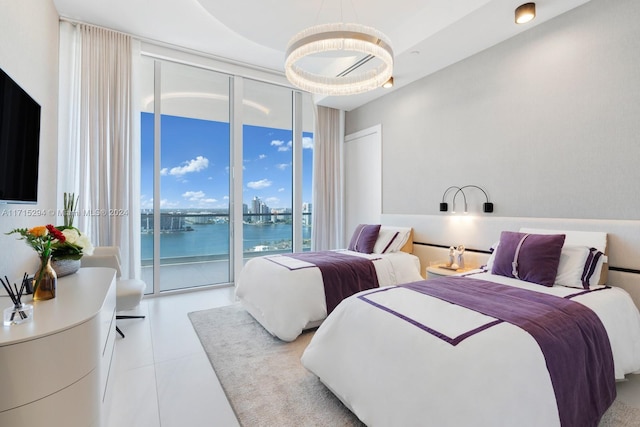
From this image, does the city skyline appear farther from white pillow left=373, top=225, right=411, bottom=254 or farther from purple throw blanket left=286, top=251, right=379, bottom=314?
purple throw blanket left=286, top=251, right=379, bottom=314

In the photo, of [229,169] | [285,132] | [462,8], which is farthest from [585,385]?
[285,132]

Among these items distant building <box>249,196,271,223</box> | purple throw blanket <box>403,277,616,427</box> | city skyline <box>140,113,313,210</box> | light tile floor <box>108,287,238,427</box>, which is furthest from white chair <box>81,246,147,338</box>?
purple throw blanket <box>403,277,616,427</box>

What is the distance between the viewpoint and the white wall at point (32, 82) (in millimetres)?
1936

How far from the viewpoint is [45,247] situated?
65.5 inches

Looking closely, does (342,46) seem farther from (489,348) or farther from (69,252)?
(69,252)

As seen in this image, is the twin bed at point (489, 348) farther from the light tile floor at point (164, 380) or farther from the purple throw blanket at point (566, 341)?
the light tile floor at point (164, 380)

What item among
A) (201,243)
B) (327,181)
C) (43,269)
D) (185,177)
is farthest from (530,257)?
(201,243)

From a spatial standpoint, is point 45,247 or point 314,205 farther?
point 314,205

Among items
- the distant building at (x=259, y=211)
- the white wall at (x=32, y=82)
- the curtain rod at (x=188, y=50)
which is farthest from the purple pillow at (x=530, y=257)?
the curtain rod at (x=188, y=50)

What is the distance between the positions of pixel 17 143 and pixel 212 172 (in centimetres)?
281

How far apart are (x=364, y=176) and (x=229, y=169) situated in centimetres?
222

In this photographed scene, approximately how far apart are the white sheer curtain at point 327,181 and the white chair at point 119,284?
2.81 m

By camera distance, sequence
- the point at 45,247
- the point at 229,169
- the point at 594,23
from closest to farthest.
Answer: the point at 45,247, the point at 594,23, the point at 229,169

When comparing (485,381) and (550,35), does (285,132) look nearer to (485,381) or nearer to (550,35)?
(550,35)
